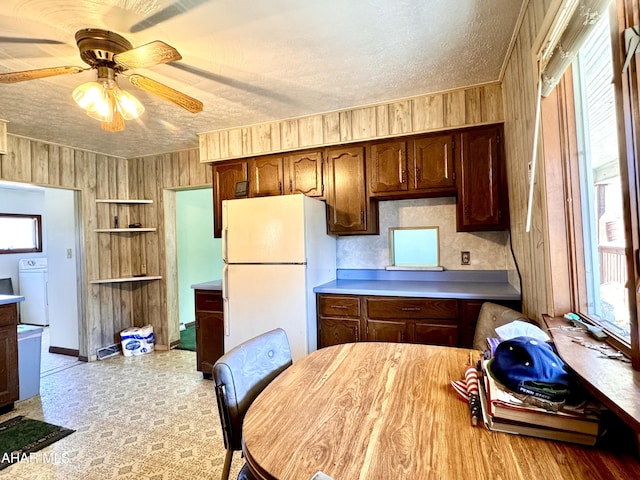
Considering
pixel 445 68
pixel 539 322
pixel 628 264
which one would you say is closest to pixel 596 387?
pixel 628 264

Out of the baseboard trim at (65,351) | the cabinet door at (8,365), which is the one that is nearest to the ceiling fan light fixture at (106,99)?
the cabinet door at (8,365)

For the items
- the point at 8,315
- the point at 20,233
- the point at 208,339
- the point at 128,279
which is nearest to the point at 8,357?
the point at 8,315

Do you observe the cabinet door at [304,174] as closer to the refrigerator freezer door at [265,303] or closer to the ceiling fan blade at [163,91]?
the refrigerator freezer door at [265,303]

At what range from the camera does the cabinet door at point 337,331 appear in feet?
8.49

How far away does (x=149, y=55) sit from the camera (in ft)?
4.83

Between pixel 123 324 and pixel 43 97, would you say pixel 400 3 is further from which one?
pixel 123 324

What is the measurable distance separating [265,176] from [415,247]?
61.7 inches

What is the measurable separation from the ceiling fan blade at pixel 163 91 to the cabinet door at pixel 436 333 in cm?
210

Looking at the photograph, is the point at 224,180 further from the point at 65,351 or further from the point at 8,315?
the point at 65,351

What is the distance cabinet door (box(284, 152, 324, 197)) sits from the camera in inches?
116

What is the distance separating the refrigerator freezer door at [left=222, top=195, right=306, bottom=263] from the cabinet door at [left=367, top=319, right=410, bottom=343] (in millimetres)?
755

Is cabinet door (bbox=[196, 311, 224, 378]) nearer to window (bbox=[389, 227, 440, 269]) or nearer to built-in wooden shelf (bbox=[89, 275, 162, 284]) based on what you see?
built-in wooden shelf (bbox=[89, 275, 162, 284])

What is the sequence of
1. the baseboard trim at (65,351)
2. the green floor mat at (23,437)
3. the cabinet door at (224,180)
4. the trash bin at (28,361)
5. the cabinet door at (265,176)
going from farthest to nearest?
the baseboard trim at (65,351), the cabinet door at (224,180), the cabinet door at (265,176), the trash bin at (28,361), the green floor mat at (23,437)

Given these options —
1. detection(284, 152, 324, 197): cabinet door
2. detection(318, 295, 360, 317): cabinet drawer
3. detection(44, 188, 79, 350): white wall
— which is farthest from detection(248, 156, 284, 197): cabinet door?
detection(44, 188, 79, 350): white wall
